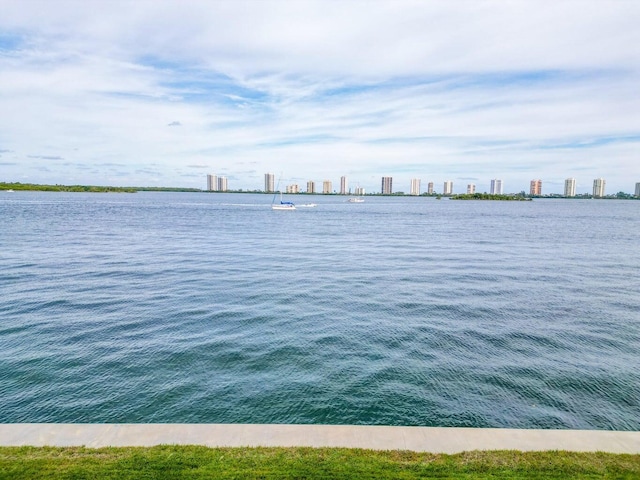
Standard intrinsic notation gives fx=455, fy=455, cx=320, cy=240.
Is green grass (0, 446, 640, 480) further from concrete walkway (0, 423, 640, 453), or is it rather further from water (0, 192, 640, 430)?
water (0, 192, 640, 430)

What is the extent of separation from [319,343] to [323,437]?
6.59 meters

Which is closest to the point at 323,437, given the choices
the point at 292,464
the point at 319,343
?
the point at 292,464

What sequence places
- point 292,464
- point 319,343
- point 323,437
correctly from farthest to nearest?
1. point 319,343
2. point 323,437
3. point 292,464

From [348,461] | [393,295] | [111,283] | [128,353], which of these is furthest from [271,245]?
[348,461]

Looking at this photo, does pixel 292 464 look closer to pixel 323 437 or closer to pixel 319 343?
pixel 323 437

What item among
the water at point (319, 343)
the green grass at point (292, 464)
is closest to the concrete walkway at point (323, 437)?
the green grass at point (292, 464)

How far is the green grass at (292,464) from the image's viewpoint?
239 inches

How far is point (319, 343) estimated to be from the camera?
44.9ft

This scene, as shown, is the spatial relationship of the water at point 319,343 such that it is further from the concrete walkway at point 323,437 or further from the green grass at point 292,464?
the green grass at point 292,464

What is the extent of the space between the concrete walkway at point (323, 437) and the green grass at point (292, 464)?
0.23 meters

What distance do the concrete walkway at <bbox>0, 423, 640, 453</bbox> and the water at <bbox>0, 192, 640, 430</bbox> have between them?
71.3 inches

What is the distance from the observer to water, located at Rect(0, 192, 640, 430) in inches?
386

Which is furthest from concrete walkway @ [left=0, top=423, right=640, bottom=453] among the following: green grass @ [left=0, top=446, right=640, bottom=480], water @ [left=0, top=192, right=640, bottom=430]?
water @ [left=0, top=192, right=640, bottom=430]

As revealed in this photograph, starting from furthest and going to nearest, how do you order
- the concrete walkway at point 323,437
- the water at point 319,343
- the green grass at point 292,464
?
the water at point 319,343 → the concrete walkway at point 323,437 → the green grass at point 292,464
